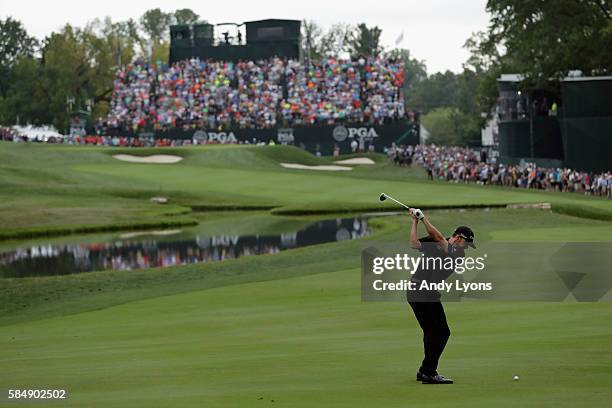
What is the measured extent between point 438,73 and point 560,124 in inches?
4972

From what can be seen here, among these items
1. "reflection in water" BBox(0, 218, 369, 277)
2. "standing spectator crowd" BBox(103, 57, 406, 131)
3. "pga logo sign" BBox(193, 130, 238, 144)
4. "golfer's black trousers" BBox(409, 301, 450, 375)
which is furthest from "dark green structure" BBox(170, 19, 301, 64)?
"golfer's black trousers" BBox(409, 301, 450, 375)

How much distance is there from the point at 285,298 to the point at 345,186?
43.5 m

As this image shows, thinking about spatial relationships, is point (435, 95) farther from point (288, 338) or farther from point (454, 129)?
point (288, 338)

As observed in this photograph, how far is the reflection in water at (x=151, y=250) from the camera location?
120 feet

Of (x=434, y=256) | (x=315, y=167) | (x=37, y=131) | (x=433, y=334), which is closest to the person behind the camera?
(x=434, y=256)

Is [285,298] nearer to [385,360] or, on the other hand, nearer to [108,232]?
[385,360]

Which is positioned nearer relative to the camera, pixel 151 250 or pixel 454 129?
pixel 151 250

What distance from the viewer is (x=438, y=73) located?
197 meters

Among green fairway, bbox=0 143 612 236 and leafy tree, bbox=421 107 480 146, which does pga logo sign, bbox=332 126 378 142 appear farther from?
leafy tree, bbox=421 107 480 146

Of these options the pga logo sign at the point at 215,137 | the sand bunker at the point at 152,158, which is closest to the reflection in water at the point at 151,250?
the sand bunker at the point at 152,158

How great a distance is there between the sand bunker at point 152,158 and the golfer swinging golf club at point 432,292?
236ft

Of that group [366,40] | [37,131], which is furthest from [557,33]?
[366,40]

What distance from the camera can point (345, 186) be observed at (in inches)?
2643

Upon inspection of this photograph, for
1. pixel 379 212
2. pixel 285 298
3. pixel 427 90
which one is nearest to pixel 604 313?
pixel 285 298
